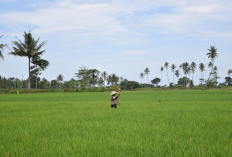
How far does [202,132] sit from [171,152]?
211 cm

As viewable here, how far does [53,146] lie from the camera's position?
4141mm

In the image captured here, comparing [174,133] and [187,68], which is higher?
[187,68]

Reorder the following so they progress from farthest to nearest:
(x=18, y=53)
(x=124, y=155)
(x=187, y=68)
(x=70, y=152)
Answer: (x=187, y=68) < (x=18, y=53) < (x=70, y=152) < (x=124, y=155)

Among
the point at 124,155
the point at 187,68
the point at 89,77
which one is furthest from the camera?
the point at 187,68

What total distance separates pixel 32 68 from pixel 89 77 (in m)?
56.4

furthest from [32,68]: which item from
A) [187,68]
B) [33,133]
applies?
[187,68]

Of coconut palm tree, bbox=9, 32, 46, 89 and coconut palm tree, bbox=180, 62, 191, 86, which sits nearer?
coconut palm tree, bbox=9, 32, 46, 89

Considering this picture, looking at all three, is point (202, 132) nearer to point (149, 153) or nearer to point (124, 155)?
point (149, 153)

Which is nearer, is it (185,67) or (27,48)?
(27,48)

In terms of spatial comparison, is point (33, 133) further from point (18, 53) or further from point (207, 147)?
point (18, 53)

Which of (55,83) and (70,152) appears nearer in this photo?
(70,152)

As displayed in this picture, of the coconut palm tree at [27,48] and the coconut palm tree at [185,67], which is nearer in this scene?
the coconut palm tree at [27,48]

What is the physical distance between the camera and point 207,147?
3.95 meters

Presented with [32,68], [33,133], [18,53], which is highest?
[18,53]
